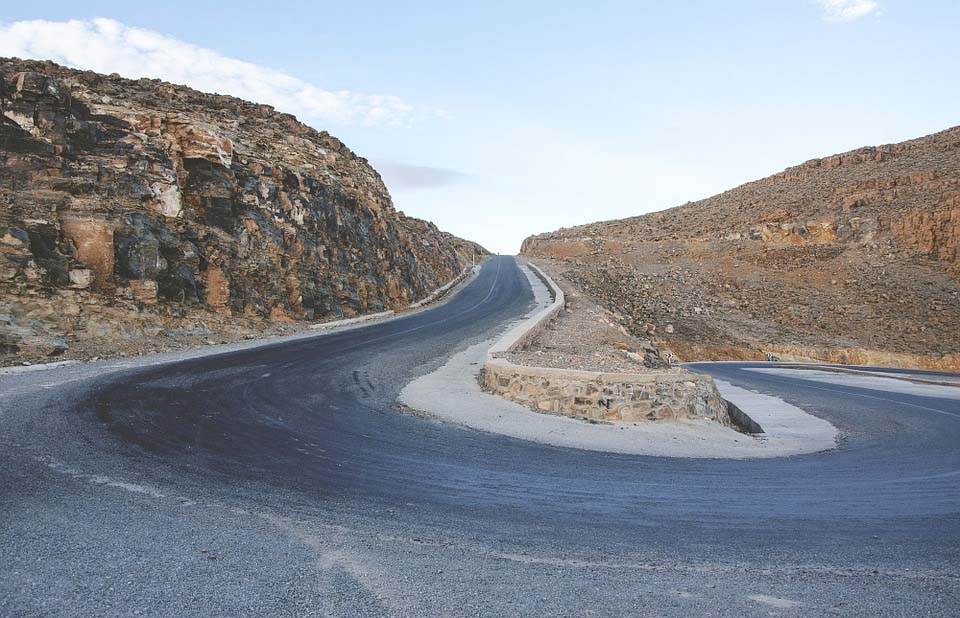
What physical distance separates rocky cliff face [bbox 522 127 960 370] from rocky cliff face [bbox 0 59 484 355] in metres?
19.2

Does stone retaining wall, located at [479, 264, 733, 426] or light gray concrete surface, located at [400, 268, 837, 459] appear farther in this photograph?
stone retaining wall, located at [479, 264, 733, 426]

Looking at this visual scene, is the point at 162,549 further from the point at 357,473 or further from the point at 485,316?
the point at 485,316

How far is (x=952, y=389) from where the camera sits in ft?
68.5

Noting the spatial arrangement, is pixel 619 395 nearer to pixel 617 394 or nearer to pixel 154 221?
pixel 617 394

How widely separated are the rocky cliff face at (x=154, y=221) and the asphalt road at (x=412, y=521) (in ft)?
24.5

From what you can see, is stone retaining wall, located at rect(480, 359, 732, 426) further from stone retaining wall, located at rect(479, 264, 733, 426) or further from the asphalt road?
the asphalt road

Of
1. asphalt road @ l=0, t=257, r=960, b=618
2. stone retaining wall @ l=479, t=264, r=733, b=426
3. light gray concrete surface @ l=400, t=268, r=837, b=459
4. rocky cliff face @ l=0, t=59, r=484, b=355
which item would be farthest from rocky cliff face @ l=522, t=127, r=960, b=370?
asphalt road @ l=0, t=257, r=960, b=618

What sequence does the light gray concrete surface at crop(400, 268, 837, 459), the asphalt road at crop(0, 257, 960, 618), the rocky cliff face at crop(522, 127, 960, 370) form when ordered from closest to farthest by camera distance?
the asphalt road at crop(0, 257, 960, 618) < the light gray concrete surface at crop(400, 268, 837, 459) < the rocky cliff face at crop(522, 127, 960, 370)

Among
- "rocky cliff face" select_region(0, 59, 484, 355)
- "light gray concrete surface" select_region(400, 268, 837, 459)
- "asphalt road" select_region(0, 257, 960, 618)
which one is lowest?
"light gray concrete surface" select_region(400, 268, 837, 459)

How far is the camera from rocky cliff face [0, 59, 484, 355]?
48.7 feet

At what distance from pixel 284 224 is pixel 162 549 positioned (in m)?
22.5

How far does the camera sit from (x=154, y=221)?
1862cm

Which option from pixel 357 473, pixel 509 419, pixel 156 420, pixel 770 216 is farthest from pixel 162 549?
pixel 770 216

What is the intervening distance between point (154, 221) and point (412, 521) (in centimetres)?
1864
